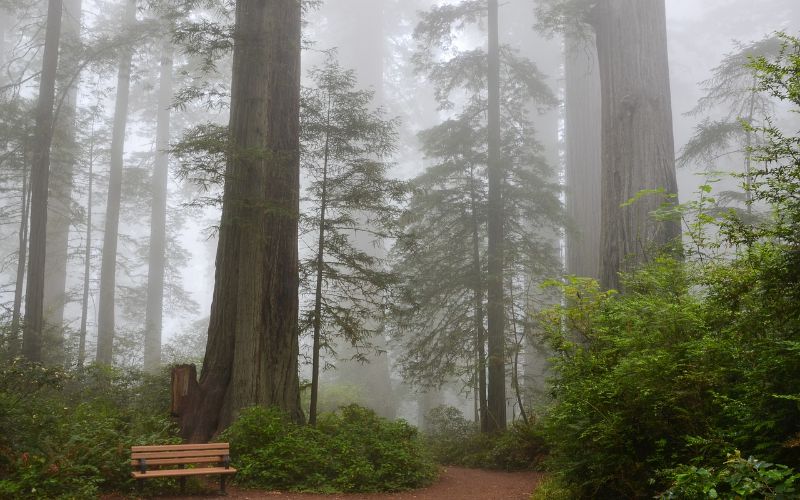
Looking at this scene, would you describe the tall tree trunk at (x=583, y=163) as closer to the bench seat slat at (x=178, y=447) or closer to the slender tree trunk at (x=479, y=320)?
the slender tree trunk at (x=479, y=320)

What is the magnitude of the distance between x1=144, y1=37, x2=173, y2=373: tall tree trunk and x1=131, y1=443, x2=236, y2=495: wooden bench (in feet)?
58.3

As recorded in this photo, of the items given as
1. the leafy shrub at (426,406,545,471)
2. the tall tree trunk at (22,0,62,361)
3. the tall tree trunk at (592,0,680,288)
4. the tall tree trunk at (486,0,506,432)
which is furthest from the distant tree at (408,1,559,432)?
the tall tree trunk at (22,0,62,361)

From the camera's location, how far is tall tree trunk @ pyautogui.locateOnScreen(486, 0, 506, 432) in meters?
13.6

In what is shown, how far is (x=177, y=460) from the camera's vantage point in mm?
7391

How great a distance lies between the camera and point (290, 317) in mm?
10133

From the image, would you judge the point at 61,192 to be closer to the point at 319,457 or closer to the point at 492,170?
the point at 492,170

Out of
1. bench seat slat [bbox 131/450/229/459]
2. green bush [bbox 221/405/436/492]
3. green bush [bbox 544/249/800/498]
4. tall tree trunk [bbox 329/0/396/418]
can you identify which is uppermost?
tall tree trunk [bbox 329/0/396/418]

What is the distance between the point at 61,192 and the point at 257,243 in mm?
12570

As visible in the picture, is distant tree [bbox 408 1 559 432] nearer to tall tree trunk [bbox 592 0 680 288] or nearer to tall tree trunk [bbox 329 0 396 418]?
tall tree trunk [bbox 592 0 680 288]

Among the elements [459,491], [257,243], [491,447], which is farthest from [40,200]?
[459,491]

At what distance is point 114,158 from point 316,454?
20.8 metres

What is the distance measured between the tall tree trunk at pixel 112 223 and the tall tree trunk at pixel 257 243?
1155cm

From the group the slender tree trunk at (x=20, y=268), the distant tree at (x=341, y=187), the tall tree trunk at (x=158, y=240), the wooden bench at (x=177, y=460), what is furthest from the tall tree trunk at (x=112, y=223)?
the wooden bench at (x=177, y=460)

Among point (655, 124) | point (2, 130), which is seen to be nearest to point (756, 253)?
point (655, 124)
